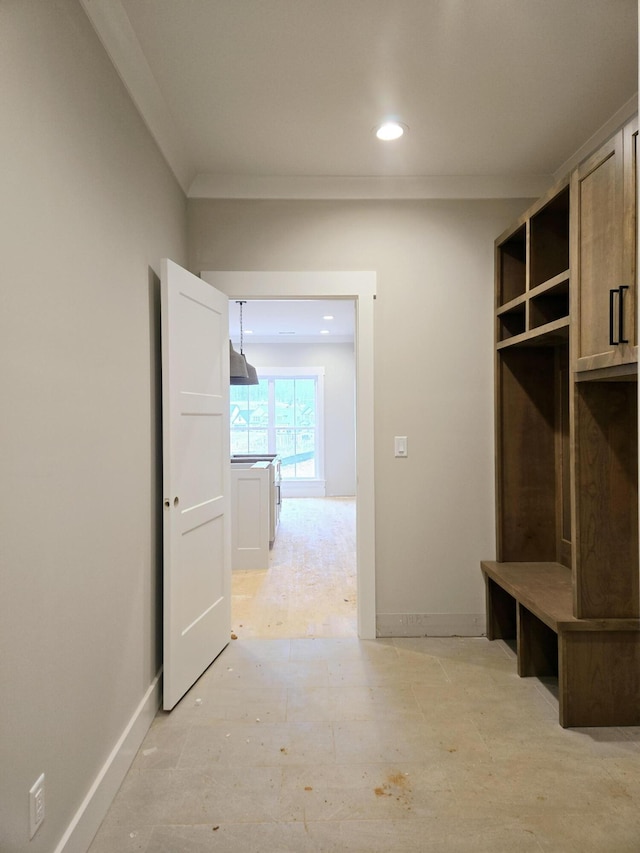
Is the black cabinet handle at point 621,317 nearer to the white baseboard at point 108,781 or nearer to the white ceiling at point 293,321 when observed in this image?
the white baseboard at point 108,781

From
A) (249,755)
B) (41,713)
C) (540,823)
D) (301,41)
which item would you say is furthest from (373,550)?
(301,41)

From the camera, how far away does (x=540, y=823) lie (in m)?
1.58

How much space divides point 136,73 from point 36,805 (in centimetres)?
235

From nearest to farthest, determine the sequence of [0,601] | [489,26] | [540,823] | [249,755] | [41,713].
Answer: [0,601] → [41,713] → [540,823] → [489,26] → [249,755]

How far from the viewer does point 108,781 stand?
1.66 meters

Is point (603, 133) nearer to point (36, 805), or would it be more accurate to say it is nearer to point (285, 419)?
point (36, 805)

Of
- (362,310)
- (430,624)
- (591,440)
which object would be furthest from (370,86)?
(430,624)

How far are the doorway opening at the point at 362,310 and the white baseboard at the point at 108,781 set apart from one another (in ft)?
4.10

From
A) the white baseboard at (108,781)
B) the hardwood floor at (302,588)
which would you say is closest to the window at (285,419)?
the hardwood floor at (302,588)

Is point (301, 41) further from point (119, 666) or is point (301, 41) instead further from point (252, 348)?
point (252, 348)

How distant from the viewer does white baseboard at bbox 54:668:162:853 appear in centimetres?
143

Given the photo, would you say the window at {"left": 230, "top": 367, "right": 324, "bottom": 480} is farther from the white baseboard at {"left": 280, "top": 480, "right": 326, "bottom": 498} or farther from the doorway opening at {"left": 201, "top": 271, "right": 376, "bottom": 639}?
the doorway opening at {"left": 201, "top": 271, "right": 376, "bottom": 639}

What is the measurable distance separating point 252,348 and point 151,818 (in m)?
7.57

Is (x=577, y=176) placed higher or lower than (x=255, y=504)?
higher
